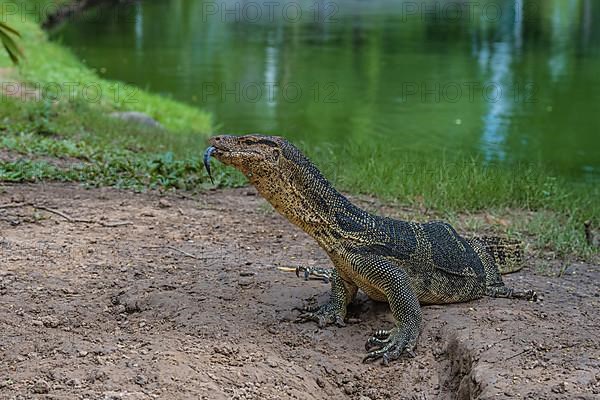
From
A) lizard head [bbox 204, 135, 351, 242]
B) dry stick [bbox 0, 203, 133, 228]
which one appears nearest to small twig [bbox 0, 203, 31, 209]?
dry stick [bbox 0, 203, 133, 228]

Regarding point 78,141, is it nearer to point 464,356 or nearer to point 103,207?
point 103,207

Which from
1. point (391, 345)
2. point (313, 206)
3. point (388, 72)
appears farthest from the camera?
point (388, 72)

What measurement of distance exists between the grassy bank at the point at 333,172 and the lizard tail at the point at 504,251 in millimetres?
676

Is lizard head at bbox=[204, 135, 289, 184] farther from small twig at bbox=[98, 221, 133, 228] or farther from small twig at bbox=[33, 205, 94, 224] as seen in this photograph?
small twig at bbox=[33, 205, 94, 224]

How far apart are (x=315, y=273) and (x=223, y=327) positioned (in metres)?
0.97

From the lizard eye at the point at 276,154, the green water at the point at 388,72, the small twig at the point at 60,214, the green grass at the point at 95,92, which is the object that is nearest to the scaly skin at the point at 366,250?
the lizard eye at the point at 276,154

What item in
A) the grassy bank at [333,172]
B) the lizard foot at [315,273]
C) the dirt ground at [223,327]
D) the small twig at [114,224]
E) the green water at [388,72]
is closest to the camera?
the dirt ground at [223,327]

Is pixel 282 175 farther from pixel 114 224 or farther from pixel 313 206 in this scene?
pixel 114 224

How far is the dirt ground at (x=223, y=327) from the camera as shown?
4516 millimetres

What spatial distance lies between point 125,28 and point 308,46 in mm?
6023

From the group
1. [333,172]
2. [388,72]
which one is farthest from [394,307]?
[388,72]

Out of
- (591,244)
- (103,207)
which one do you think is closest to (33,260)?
(103,207)

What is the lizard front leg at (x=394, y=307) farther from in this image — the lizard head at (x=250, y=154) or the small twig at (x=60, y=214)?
the small twig at (x=60, y=214)

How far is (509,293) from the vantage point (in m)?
5.64
